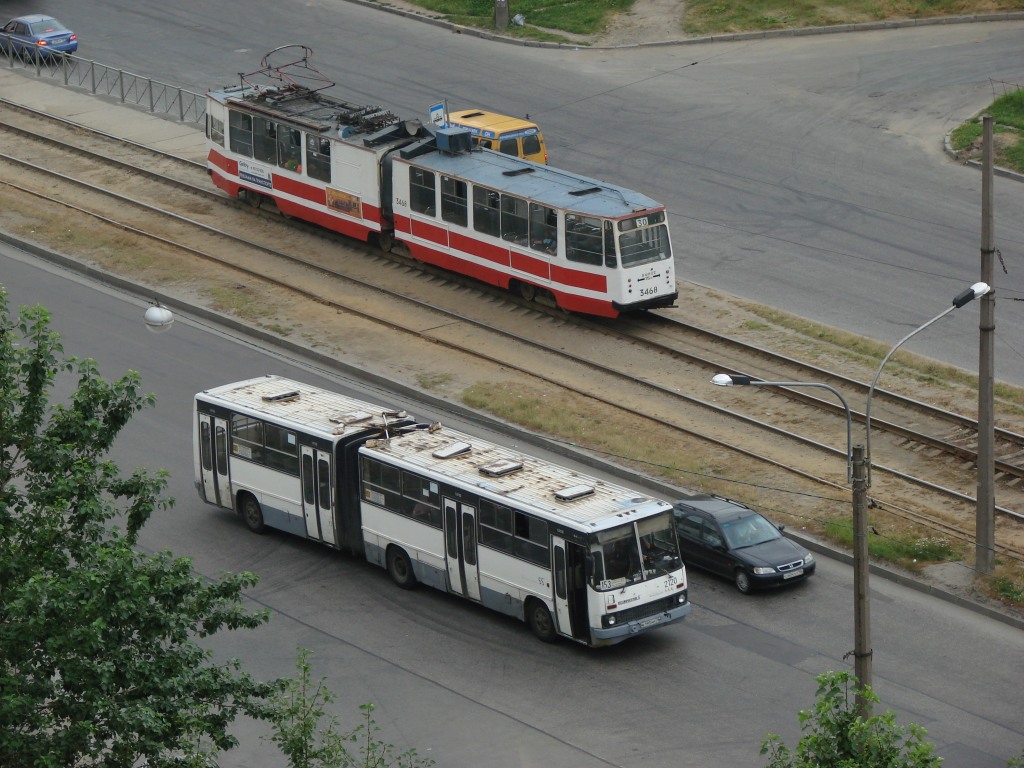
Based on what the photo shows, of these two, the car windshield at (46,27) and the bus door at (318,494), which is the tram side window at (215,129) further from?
the bus door at (318,494)

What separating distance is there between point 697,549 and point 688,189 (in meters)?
21.5

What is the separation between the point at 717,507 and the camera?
96.6 ft

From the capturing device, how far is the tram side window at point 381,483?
2828cm

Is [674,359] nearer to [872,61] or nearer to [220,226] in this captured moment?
[220,226]

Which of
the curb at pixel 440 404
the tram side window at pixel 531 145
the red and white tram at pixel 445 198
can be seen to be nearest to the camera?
the curb at pixel 440 404

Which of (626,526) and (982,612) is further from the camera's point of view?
(982,612)

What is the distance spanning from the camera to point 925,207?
156 ft

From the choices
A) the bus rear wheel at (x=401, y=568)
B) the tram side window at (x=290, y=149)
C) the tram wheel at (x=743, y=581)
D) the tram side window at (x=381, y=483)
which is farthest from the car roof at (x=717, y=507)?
the tram side window at (x=290, y=149)

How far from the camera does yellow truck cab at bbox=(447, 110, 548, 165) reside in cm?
4766

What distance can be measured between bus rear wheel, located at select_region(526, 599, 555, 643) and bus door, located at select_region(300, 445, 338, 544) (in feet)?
13.5

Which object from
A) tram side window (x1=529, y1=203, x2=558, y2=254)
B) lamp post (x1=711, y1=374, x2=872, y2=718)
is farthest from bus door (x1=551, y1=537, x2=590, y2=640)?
tram side window (x1=529, y1=203, x2=558, y2=254)

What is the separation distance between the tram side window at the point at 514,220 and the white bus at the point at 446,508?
9.89 m

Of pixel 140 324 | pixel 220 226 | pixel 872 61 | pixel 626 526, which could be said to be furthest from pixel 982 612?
pixel 872 61

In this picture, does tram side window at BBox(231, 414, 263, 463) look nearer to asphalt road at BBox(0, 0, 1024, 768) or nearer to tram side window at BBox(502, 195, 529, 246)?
asphalt road at BBox(0, 0, 1024, 768)
